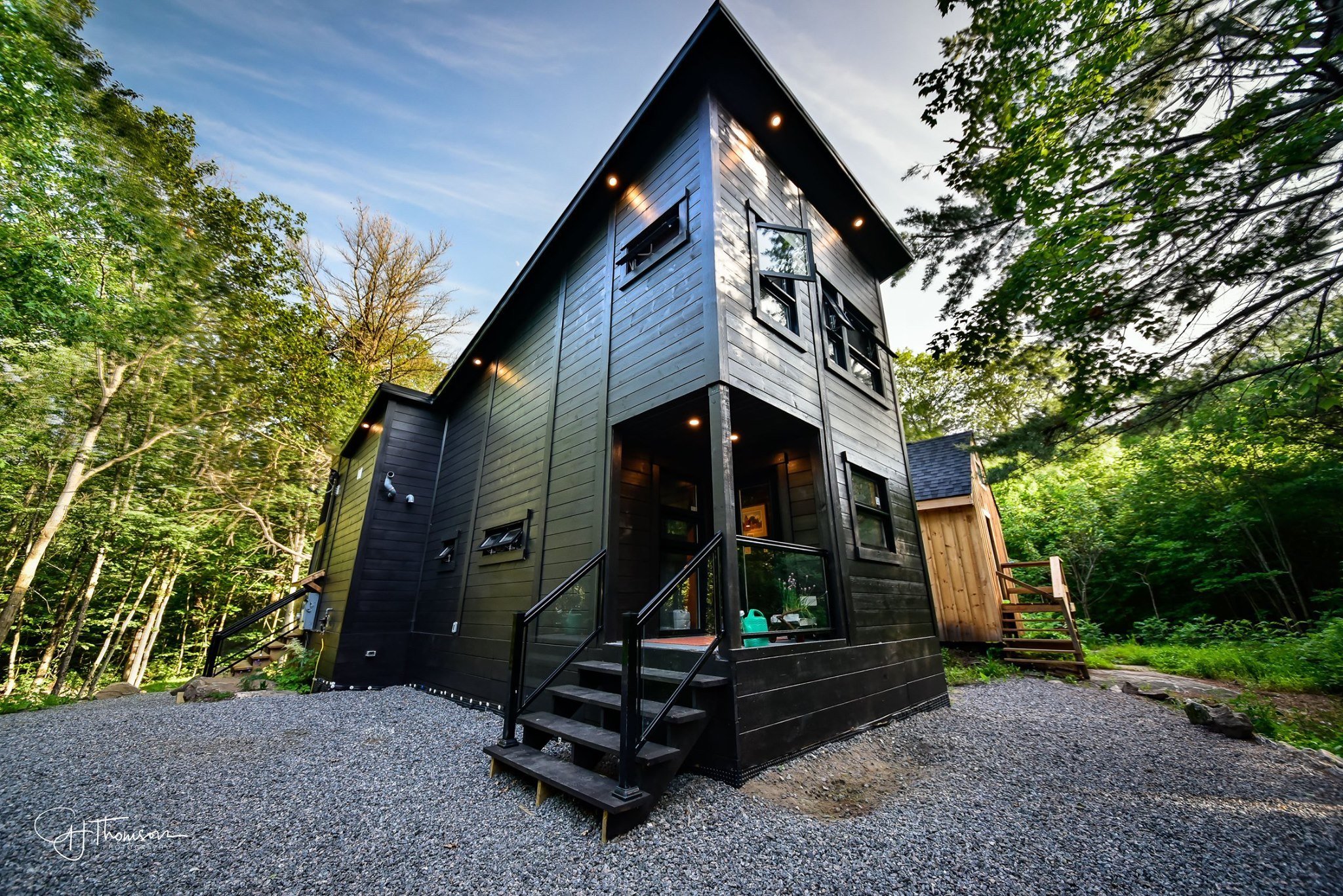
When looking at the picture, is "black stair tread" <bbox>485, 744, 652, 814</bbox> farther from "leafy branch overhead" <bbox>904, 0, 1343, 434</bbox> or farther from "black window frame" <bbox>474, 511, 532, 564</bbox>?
"leafy branch overhead" <bbox>904, 0, 1343, 434</bbox>

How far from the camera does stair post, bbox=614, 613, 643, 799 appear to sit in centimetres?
235

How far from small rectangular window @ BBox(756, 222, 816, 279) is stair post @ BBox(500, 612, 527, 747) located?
3.85m

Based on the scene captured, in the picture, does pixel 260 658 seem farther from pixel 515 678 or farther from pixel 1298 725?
pixel 1298 725

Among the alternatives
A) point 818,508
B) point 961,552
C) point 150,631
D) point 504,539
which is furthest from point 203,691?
point 961,552

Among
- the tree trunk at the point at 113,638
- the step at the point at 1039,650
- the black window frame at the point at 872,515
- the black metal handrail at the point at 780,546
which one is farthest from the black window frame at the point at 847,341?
the tree trunk at the point at 113,638

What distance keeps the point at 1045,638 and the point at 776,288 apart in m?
8.02

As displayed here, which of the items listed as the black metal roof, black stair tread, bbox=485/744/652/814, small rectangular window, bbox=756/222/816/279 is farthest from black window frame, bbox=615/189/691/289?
the black metal roof

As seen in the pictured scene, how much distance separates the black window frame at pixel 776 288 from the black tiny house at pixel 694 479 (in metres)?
0.03

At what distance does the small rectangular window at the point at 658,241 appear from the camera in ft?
15.3

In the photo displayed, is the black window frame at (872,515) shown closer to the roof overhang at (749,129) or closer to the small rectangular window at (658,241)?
the small rectangular window at (658,241)

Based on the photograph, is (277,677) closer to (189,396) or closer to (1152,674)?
(189,396)

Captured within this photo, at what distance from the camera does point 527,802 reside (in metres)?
2.71

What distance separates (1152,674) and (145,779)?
1191 cm

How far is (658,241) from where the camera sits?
5156 mm
